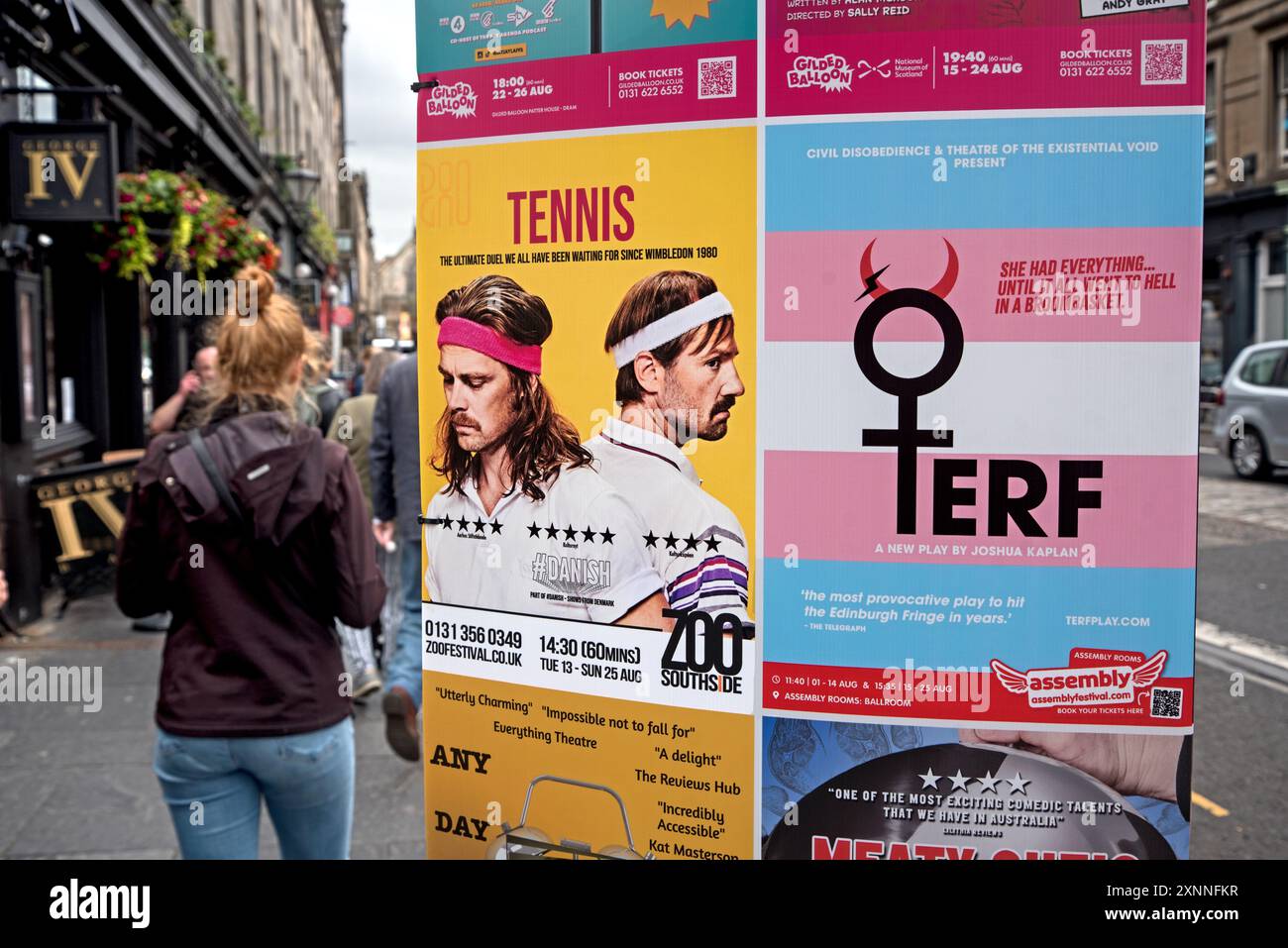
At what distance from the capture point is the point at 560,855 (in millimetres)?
1762

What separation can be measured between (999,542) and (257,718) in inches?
75.0

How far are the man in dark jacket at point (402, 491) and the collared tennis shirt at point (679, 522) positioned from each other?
3.05 meters

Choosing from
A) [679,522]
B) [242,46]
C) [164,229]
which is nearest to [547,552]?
[679,522]

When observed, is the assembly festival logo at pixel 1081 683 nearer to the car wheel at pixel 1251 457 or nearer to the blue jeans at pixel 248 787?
the blue jeans at pixel 248 787

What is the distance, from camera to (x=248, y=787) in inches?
106

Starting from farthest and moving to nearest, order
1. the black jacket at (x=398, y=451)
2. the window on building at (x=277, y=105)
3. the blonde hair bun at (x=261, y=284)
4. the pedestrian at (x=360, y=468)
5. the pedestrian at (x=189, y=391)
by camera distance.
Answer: the window on building at (x=277, y=105) → the pedestrian at (x=189, y=391) → the pedestrian at (x=360, y=468) → the black jacket at (x=398, y=451) → the blonde hair bun at (x=261, y=284)

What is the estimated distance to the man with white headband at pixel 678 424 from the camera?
64.7 inches

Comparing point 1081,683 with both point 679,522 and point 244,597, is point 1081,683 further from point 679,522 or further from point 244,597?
point 244,597

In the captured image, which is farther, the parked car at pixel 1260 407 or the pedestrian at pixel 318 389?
the parked car at pixel 1260 407

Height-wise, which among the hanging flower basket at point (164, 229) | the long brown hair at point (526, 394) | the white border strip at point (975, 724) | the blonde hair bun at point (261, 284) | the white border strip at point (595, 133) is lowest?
the white border strip at point (975, 724)

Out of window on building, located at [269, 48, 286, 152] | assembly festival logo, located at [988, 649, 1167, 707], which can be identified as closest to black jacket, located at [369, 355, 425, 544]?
assembly festival logo, located at [988, 649, 1167, 707]

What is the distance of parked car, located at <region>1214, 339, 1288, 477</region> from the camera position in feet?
47.8

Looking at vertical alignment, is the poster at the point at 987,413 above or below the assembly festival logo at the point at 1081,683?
above

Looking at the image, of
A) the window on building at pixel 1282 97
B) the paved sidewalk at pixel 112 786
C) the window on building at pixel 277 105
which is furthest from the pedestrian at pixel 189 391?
the window on building at pixel 1282 97
